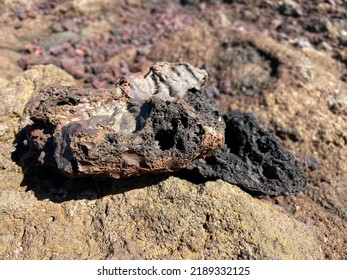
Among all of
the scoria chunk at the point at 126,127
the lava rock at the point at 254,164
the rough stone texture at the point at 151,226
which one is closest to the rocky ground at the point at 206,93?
the rough stone texture at the point at 151,226

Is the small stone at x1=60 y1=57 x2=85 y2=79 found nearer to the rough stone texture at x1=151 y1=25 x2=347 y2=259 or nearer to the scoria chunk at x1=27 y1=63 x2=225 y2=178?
the rough stone texture at x1=151 y1=25 x2=347 y2=259

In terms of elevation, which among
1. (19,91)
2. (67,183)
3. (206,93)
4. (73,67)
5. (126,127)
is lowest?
(73,67)

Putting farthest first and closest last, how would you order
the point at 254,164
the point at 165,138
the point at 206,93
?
the point at 206,93, the point at 254,164, the point at 165,138

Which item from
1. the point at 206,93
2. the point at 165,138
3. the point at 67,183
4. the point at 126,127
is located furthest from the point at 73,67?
the point at 165,138

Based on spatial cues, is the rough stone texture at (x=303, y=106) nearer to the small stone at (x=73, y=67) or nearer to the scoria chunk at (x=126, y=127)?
the small stone at (x=73, y=67)

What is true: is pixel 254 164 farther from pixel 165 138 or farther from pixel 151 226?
pixel 151 226

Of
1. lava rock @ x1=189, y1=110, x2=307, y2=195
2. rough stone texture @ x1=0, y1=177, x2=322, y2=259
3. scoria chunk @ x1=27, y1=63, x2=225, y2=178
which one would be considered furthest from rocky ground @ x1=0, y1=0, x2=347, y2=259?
scoria chunk @ x1=27, y1=63, x2=225, y2=178
